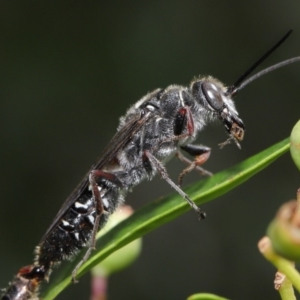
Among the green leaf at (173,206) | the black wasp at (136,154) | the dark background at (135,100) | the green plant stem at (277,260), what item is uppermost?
the dark background at (135,100)

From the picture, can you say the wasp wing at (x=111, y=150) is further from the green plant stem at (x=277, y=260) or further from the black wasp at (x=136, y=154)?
the green plant stem at (x=277, y=260)

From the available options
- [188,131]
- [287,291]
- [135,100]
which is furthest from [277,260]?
[135,100]

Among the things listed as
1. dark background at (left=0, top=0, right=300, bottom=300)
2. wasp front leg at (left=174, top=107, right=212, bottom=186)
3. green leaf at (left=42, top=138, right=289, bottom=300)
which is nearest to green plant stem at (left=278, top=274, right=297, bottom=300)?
green leaf at (left=42, top=138, right=289, bottom=300)

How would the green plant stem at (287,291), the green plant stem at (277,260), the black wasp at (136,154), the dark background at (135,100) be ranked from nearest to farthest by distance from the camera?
the green plant stem at (277,260)
the green plant stem at (287,291)
the black wasp at (136,154)
the dark background at (135,100)

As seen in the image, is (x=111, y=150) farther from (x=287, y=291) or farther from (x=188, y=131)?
(x=287, y=291)

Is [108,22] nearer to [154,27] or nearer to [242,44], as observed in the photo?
[154,27]

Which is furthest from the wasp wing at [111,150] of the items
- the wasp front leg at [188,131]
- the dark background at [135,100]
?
the dark background at [135,100]
